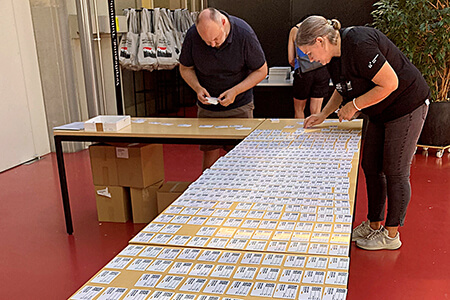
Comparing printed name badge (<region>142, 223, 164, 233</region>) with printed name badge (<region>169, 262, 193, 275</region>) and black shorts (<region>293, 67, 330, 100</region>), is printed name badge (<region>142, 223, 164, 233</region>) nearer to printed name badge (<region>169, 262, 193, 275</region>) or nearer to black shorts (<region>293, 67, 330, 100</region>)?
printed name badge (<region>169, 262, 193, 275</region>)

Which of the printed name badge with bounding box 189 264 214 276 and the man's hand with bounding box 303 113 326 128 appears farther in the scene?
the man's hand with bounding box 303 113 326 128

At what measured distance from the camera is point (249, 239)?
138cm

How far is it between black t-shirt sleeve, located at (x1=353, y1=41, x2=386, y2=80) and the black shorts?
2.54m

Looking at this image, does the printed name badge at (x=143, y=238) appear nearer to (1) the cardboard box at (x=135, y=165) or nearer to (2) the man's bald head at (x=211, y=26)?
(2) the man's bald head at (x=211, y=26)

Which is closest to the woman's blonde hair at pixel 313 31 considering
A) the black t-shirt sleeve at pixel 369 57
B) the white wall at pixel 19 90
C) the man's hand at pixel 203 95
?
the black t-shirt sleeve at pixel 369 57

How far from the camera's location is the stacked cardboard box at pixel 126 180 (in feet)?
11.1

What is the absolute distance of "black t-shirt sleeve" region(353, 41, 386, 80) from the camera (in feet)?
7.14

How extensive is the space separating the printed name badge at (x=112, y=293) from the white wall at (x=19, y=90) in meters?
4.49

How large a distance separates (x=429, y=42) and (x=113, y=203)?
356 centimetres

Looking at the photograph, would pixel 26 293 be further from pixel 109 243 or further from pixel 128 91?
pixel 128 91

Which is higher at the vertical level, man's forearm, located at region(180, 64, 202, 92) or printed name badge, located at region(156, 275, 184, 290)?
man's forearm, located at region(180, 64, 202, 92)

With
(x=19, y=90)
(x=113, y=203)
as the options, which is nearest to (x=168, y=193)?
(x=113, y=203)

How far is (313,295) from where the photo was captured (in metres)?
1.07

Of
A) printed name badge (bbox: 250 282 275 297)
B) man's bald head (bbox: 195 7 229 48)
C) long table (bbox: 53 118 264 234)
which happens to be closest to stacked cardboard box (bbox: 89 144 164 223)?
long table (bbox: 53 118 264 234)
